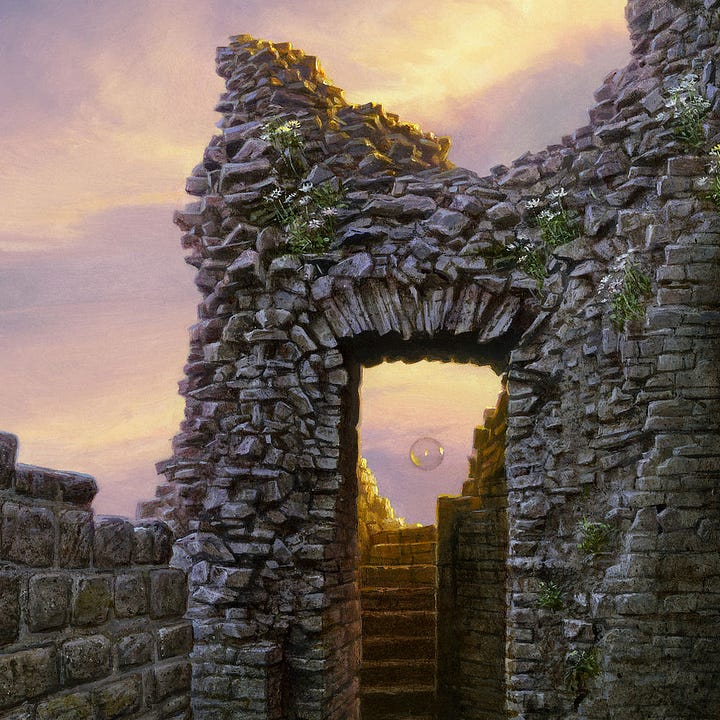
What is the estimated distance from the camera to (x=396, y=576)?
8602 millimetres

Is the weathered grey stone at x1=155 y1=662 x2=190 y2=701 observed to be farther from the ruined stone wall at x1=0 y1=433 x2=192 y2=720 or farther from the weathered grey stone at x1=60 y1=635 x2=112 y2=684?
the weathered grey stone at x1=60 y1=635 x2=112 y2=684

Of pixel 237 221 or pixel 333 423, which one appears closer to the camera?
pixel 333 423

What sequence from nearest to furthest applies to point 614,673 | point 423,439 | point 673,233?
point 614,673, point 673,233, point 423,439

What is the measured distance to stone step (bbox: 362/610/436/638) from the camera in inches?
321

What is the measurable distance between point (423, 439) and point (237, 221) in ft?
21.1

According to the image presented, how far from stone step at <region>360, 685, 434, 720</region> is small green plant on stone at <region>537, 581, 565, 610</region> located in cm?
313

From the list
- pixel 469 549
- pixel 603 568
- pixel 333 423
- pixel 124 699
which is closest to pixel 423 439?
pixel 469 549

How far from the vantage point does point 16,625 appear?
85.2 inches

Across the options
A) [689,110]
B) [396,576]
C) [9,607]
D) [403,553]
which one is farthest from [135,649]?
[403,553]

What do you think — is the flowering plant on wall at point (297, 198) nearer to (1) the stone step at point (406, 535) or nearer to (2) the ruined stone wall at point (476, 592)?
(2) the ruined stone wall at point (476, 592)

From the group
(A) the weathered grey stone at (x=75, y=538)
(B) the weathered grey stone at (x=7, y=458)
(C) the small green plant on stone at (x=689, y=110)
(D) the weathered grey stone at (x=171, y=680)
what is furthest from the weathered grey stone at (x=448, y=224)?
(B) the weathered grey stone at (x=7, y=458)

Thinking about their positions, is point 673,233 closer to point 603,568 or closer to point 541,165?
point 541,165

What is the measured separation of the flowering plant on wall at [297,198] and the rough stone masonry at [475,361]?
8cm

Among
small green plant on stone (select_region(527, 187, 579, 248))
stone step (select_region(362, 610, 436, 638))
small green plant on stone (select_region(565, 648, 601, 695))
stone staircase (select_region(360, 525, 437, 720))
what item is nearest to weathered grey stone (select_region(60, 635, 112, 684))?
small green plant on stone (select_region(565, 648, 601, 695))
